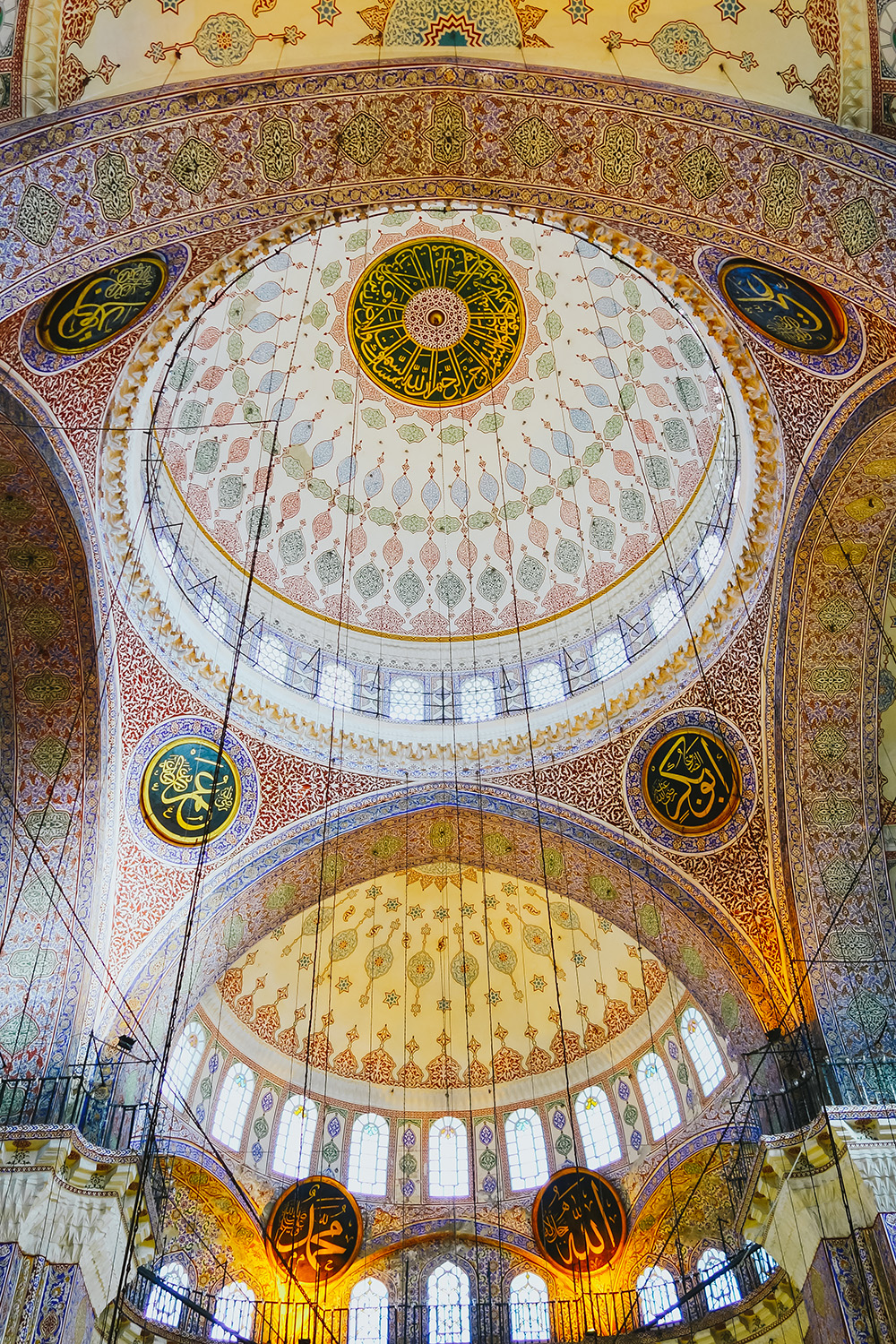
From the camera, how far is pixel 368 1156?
1320 cm

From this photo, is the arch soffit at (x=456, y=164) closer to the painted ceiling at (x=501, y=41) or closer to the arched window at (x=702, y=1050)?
the painted ceiling at (x=501, y=41)

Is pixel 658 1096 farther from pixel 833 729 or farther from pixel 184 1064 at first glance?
pixel 184 1064

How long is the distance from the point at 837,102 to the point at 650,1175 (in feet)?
36.8

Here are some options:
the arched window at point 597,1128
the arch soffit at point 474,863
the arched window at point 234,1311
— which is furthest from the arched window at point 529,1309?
the arch soffit at point 474,863

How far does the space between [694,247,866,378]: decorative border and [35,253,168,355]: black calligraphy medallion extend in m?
4.07

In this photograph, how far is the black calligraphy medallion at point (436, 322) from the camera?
1194 cm

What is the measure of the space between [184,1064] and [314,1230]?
8.52ft

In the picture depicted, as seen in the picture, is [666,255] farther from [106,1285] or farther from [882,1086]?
[106,1285]

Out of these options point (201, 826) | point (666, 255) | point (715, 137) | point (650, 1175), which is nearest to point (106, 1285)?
point (201, 826)

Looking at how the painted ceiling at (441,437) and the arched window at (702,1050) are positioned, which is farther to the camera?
the arched window at (702,1050)

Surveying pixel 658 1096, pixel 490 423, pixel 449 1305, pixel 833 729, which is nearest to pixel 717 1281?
pixel 658 1096

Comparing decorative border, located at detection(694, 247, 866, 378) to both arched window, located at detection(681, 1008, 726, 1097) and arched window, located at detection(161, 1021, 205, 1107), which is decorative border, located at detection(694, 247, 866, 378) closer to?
arched window, located at detection(681, 1008, 726, 1097)

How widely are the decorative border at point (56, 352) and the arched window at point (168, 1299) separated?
914 cm

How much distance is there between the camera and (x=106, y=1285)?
325 inches
